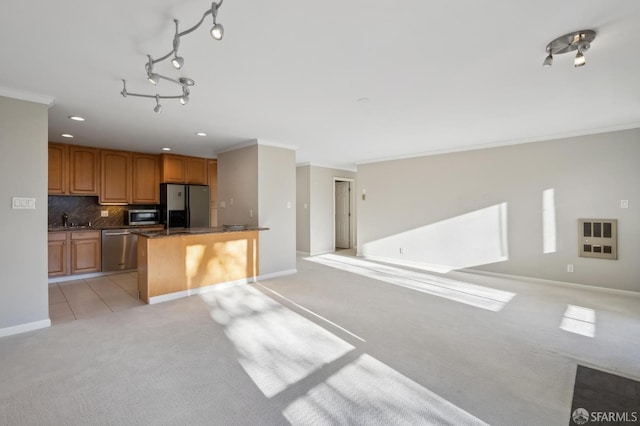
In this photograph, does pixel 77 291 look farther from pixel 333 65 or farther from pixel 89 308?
pixel 333 65

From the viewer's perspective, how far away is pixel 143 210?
591cm

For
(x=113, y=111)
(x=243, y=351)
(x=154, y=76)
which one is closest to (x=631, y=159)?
(x=243, y=351)

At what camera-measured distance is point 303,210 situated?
7.66m

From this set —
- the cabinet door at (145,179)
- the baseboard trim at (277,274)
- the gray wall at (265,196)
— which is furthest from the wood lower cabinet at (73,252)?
the baseboard trim at (277,274)

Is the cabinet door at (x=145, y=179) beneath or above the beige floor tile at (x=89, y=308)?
above

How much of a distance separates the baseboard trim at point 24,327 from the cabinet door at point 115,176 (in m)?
2.97

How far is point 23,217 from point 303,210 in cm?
533

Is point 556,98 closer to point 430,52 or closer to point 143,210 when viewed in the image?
point 430,52

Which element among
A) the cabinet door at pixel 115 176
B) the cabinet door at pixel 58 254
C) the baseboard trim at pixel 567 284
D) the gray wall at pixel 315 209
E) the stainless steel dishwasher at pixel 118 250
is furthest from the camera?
the gray wall at pixel 315 209

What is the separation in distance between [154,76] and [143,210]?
14.9ft

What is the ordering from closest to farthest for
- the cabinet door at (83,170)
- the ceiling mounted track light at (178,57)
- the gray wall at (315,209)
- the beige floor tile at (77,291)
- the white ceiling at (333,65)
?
1. the ceiling mounted track light at (178,57)
2. the white ceiling at (333,65)
3. the beige floor tile at (77,291)
4. the cabinet door at (83,170)
5. the gray wall at (315,209)

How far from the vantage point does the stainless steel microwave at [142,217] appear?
577 centimetres

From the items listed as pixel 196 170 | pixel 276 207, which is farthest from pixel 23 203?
pixel 196 170

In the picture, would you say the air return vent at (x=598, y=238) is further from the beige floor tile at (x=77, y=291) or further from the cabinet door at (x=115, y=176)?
the cabinet door at (x=115, y=176)
